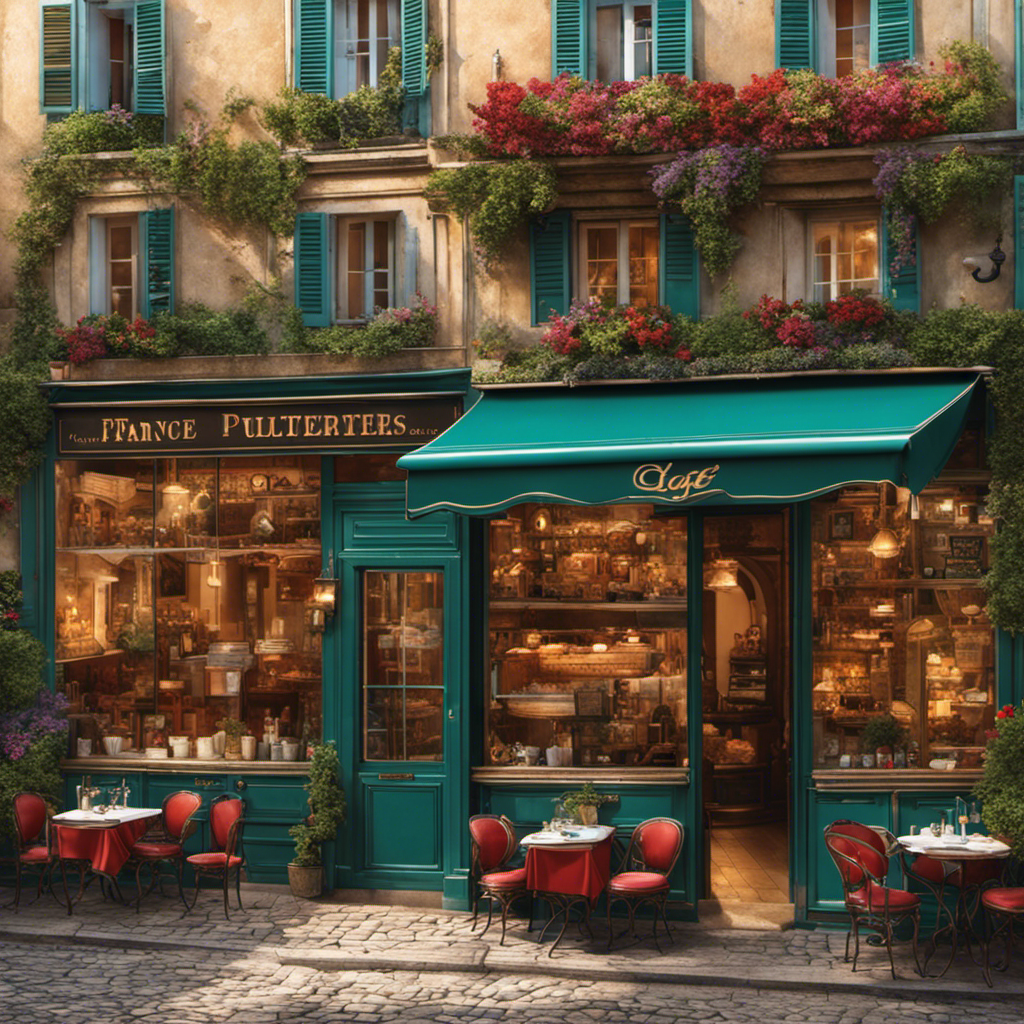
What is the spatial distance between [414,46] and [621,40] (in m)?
2.07

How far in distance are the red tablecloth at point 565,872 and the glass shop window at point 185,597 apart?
131 inches

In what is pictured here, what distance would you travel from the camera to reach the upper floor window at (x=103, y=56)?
13453 millimetres

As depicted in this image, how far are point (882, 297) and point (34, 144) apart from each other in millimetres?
8901

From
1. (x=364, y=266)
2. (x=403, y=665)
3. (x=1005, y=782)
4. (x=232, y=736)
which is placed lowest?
(x=1005, y=782)

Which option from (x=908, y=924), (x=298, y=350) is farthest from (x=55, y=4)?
(x=908, y=924)

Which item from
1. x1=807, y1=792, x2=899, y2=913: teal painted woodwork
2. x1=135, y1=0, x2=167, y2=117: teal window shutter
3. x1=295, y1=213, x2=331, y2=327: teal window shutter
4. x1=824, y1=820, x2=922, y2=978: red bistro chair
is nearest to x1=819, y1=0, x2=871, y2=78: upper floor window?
x1=295, y1=213, x2=331, y2=327: teal window shutter

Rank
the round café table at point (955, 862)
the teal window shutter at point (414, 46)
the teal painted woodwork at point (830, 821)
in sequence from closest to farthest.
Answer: the round café table at point (955, 862), the teal painted woodwork at point (830, 821), the teal window shutter at point (414, 46)

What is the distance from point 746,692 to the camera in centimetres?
1647

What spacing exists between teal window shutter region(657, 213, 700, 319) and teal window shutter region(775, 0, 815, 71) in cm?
178

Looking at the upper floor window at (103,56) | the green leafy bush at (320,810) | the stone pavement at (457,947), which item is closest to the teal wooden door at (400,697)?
the green leafy bush at (320,810)

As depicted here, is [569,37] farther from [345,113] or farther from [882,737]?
[882,737]

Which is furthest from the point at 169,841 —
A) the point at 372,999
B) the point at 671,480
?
the point at 671,480

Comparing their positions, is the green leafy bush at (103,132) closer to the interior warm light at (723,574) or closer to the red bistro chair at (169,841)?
the red bistro chair at (169,841)

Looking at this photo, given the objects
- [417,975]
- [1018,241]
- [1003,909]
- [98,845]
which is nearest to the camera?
[1003,909]
